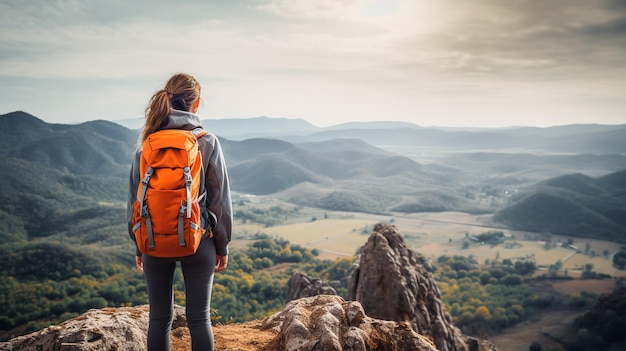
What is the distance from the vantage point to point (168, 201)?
3.71 meters

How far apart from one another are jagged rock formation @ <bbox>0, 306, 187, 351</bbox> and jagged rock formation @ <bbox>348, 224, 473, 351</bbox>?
1298cm

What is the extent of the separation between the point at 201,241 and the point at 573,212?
160 meters

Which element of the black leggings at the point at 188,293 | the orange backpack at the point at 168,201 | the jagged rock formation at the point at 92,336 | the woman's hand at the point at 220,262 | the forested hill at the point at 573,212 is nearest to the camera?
the orange backpack at the point at 168,201

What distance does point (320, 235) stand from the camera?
123 m

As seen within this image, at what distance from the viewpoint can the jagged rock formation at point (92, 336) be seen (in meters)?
5.00

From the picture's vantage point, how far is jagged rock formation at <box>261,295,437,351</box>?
5012 millimetres

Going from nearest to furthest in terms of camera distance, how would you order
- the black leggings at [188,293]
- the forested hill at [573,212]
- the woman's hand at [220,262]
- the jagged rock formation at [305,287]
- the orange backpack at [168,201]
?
the orange backpack at [168,201]
the black leggings at [188,293]
the woman's hand at [220,262]
the jagged rock formation at [305,287]
the forested hill at [573,212]

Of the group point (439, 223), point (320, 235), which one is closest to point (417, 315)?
point (320, 235)

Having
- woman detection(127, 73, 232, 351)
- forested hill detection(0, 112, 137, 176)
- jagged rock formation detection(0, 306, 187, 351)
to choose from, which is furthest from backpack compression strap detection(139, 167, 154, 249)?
forested hill detection(0, 112, 137, 176)

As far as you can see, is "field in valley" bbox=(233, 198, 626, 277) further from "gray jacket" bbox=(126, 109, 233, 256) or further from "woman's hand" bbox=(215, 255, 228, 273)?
"gray jacket" bbox=(126, 109, 233, 256)

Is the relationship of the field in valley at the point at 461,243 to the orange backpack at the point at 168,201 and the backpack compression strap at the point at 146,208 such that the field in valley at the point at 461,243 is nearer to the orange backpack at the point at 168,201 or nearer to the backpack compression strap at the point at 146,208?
the orange backpack at the point at 168,201

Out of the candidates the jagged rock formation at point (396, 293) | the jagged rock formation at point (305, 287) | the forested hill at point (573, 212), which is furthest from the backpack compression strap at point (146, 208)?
the forested hill at point (573, 212)

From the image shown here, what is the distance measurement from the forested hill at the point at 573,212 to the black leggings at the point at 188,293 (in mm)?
148553

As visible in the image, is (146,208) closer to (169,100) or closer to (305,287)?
(169,100)
